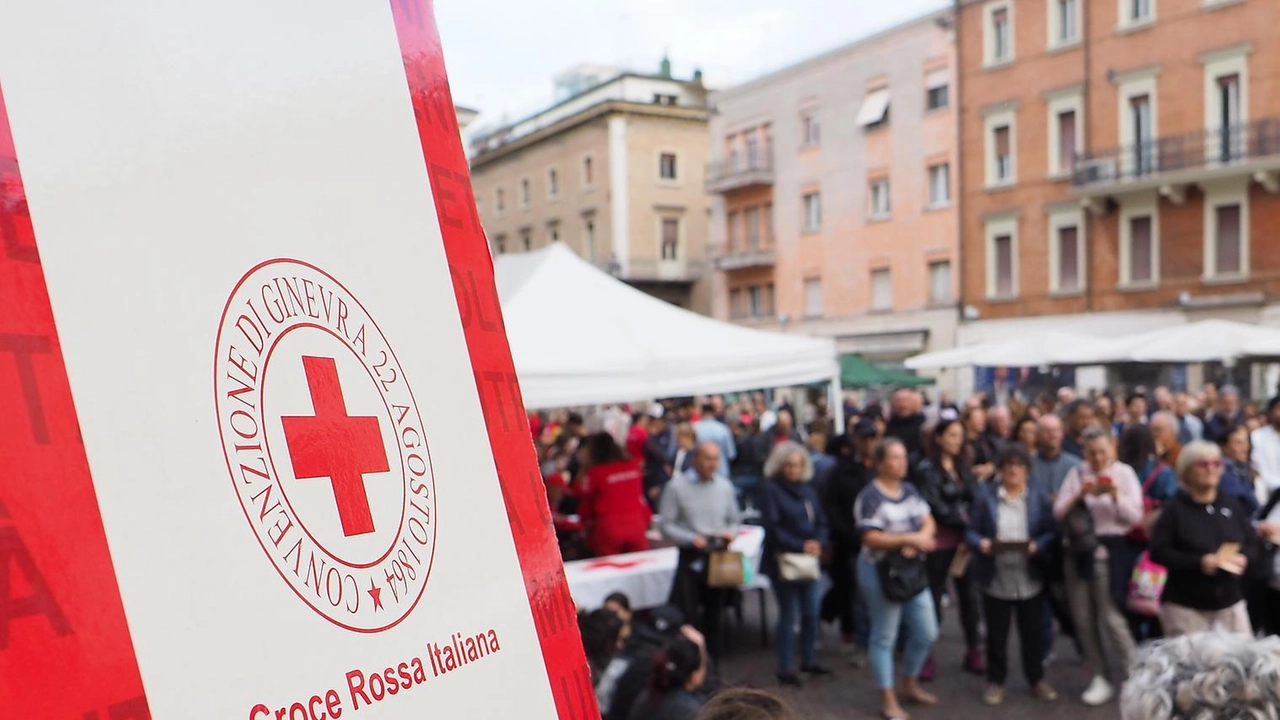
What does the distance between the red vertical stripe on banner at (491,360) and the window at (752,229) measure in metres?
34.5

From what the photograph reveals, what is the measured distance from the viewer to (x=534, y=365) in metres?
7.02

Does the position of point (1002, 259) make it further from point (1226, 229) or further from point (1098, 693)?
point (1098, 693)

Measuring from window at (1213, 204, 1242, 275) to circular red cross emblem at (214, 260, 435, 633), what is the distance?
26690 millimetres

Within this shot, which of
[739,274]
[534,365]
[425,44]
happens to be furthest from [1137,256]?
[425,44]

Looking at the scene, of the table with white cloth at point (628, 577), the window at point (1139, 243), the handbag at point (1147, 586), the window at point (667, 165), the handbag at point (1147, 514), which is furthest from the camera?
the window at point (667, 165)

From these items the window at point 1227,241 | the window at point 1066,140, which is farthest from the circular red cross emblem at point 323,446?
the window at point 1066,140

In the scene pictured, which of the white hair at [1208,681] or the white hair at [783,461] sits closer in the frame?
the white hair at [1208,681]

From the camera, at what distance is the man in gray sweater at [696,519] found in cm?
697

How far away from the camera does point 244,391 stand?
2.76ft

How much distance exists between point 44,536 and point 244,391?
0.20 metres

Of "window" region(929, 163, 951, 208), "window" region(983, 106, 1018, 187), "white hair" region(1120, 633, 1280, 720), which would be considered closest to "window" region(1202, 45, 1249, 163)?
"window" region(983, 106, 1018, 187)

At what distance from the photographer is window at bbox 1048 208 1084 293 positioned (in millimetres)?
26734

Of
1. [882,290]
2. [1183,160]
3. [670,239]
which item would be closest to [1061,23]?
[1183,160]

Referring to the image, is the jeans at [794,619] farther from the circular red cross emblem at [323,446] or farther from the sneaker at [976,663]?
the circular red cross emblem at [323,446]
